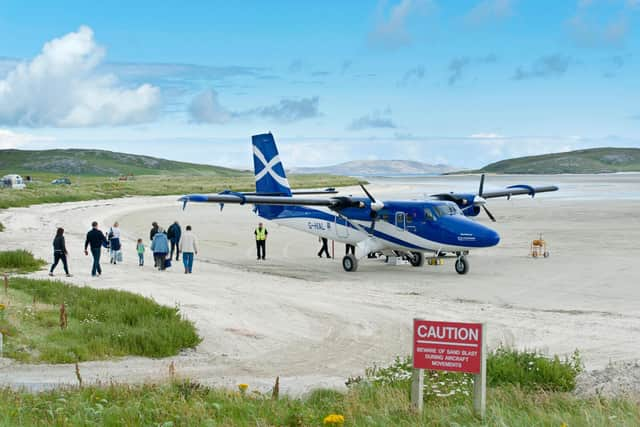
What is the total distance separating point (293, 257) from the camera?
33906 millimetres

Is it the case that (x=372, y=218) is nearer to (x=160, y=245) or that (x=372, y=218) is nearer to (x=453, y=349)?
(x=160, y=245)

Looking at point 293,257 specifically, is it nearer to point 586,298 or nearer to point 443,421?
point 586,298

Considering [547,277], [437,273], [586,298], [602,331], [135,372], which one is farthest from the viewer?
[437,273]

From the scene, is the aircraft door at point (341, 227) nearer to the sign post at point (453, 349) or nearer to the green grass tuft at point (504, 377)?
the green grass tuft at point (504, 377)

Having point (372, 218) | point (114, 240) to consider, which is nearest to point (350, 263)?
point (372, 218)

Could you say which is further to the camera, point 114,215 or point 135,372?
point 114,215

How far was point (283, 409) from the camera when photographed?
9000 millimetres

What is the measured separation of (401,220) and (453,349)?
20.4 m

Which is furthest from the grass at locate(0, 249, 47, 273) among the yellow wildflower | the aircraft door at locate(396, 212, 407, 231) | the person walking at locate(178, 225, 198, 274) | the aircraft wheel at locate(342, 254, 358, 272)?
the yellow wildflower

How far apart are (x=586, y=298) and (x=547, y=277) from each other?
4.17 metres

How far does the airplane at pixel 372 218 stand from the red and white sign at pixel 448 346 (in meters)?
18.5

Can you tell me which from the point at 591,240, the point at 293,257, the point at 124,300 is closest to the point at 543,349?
the point at 124,300

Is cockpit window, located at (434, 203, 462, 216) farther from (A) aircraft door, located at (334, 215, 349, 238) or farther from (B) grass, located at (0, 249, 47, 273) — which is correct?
(B) grass, located at (0, 249, 47, 273)

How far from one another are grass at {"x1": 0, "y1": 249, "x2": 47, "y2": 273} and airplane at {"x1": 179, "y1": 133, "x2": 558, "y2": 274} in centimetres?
557
